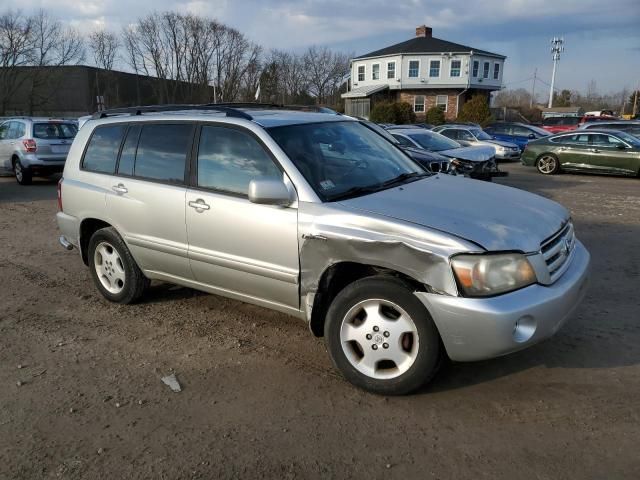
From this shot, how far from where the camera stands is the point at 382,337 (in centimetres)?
326

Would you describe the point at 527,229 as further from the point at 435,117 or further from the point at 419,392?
the point at 435,117

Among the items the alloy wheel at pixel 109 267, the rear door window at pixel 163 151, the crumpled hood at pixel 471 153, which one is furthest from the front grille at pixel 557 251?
the crumpled hood at pixel 471 153

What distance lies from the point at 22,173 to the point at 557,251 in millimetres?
13376

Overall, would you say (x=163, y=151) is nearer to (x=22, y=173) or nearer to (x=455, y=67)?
(x=22, y=173)

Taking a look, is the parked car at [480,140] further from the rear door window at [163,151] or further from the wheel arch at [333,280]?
the wheel arch at [333,280]

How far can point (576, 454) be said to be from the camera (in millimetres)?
2758

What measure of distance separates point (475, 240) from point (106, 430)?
2.42 meters

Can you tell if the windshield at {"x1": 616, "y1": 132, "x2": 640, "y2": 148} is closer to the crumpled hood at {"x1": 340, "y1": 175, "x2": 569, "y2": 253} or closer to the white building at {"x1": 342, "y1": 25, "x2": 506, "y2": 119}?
the crumpled hood at {"x1": 340, "y1": 175, "x2": 569, "y2": 253}

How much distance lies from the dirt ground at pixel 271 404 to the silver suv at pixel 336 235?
0.33 m

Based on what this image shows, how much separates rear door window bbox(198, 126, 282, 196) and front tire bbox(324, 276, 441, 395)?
3.46 feet

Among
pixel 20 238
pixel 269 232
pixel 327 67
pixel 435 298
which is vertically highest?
pixel 327 67

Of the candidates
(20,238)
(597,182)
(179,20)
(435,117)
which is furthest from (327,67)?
(20,238)

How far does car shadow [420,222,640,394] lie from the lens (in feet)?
11.8

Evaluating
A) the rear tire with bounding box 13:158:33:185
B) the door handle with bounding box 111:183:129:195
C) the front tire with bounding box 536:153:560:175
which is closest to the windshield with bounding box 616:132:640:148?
the front tire with bounding box 536:153:560:175
